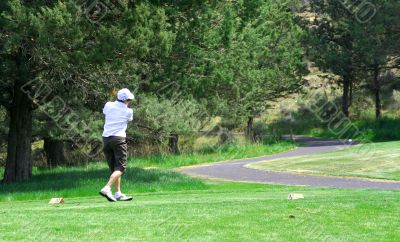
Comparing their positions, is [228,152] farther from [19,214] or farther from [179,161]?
[19,214]

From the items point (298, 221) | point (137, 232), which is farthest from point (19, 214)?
point (298, 221)

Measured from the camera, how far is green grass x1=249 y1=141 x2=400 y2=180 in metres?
25.4

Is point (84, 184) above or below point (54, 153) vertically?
below

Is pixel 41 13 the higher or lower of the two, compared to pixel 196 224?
higher

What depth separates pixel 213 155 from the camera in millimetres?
39719

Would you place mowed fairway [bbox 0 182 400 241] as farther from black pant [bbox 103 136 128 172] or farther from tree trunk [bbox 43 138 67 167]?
tree trunk [bbox 43 138 67 167]

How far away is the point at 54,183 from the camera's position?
21.1 m

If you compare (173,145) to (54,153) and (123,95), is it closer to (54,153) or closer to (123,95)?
(54,153)

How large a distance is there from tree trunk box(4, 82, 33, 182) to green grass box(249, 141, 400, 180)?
10604mm

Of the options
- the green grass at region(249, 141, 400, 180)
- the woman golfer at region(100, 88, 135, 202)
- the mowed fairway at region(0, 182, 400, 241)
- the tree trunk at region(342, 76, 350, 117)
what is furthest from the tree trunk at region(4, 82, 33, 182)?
the tree trunk at region(342, 76, 350, 117)

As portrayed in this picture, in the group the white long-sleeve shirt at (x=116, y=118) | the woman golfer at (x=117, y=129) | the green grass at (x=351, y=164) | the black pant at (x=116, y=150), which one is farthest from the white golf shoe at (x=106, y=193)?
the green grass at (x=351, y=164)

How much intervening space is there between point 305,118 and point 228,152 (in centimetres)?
2716

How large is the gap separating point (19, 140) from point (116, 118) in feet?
40.4

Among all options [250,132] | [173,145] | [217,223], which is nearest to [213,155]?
[173,145]
